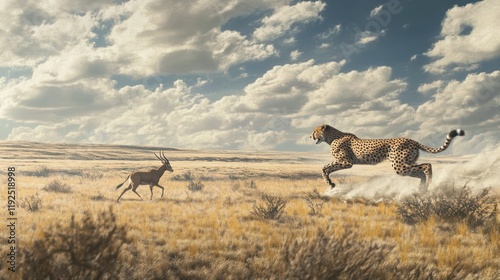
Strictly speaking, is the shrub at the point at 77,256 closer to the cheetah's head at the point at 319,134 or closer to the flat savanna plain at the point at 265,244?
the flat savanna plain at the point at 265,244

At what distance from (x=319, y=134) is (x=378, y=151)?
2.28 metres

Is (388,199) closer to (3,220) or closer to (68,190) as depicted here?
(3,220)

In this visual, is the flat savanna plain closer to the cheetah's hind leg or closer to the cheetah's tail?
the cheetah's hind leg

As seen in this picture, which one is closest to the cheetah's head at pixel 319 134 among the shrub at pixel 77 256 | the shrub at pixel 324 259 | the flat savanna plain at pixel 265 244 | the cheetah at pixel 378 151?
the cheetah at pixel 378 151

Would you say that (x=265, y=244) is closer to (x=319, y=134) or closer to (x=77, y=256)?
(x=77, y=256)

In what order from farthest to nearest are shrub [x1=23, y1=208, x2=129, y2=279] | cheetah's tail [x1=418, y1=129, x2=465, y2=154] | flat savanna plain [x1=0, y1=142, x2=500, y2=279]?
cheetah's tail [x1=418, y1=129, x2=465, y2=154], flat savanna plain [x1=0, y1=142, x2=500, y2=279], shrub [x1=23, y1=208, x2=129, y2=279]

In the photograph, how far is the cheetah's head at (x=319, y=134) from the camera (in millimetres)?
13953

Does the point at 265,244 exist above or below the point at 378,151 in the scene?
below

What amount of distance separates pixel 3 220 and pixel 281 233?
260 inches

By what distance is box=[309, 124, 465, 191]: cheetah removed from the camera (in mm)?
11977

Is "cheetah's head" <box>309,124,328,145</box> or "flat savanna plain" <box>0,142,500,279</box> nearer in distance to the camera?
"flat savanna plain" <box>0,142,500,279</box>

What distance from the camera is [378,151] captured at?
12602 mm

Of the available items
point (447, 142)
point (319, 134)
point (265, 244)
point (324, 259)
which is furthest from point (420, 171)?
point (324, 259)

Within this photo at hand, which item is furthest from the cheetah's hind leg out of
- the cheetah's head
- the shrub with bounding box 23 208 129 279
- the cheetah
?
the shrub with bounding box 23 208 129 279
